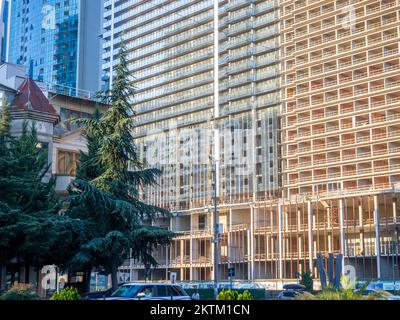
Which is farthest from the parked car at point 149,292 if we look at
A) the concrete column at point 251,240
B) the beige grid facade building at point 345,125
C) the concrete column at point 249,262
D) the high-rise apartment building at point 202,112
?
the concrete column at point 249,262

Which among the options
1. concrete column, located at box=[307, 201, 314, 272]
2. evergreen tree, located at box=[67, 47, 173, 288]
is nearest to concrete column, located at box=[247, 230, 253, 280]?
concrete column, located at box=[307, 201, 314, 272]

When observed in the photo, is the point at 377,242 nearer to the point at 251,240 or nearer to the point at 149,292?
the point at 251,240

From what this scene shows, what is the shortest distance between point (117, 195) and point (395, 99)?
2505 inches

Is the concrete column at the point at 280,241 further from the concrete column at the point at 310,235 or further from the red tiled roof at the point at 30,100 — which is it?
the red tiled roof at the point at 30,100

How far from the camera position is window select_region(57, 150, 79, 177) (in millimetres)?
44719

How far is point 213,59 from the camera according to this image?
125 m

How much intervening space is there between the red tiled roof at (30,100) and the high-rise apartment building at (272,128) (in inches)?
1557

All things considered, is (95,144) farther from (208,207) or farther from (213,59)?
(213,59)

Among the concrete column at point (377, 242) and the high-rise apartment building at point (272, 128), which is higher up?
the high-rise apartment building at point (272, 128)

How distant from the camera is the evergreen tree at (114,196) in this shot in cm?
3316

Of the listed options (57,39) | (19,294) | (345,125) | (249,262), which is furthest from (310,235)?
(57,39)
